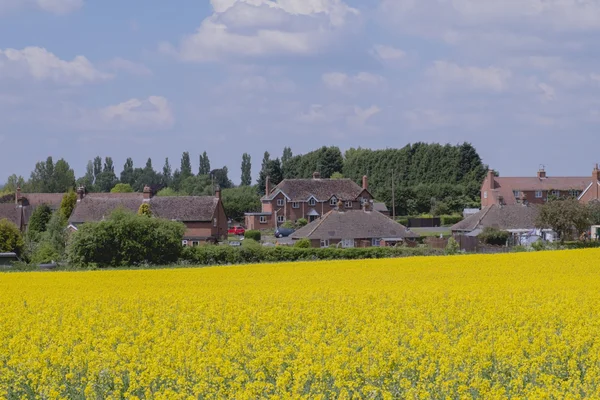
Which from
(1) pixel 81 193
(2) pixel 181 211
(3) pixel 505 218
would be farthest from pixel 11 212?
(3) pixel 505 218

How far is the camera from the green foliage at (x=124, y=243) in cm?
5191

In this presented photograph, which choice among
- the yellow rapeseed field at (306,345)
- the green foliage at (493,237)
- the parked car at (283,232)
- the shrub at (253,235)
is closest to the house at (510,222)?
the green foliage at (493,237)

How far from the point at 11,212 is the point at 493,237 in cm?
5150

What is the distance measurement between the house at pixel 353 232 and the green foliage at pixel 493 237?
204 inches

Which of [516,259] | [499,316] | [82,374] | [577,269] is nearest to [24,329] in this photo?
[82,374]

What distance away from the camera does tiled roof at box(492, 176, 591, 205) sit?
106 m

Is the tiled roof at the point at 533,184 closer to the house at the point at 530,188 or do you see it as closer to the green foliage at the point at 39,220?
the house at the point at 530,188

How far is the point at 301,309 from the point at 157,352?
584cm

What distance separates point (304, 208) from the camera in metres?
104

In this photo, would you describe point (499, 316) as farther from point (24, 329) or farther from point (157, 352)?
point (24, 329)

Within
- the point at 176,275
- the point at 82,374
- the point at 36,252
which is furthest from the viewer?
the point at 36,252

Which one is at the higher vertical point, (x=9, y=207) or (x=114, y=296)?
(x=9, y=207)

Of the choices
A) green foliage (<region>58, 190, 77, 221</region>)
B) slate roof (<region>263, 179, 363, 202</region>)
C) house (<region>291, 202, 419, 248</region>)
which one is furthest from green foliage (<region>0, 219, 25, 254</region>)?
slate roof (<region>263, 179, 363, 202</region>)

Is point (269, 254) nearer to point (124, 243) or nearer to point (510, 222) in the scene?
point (124, 243)
